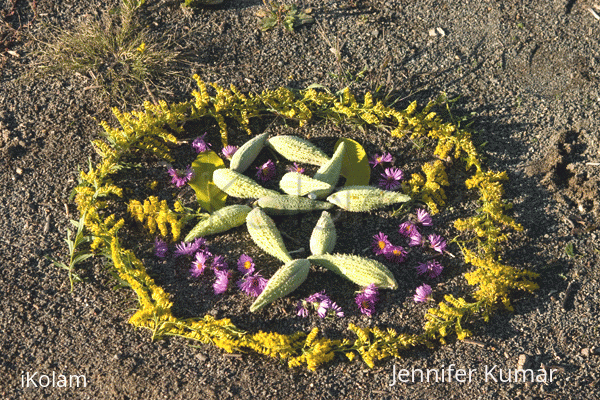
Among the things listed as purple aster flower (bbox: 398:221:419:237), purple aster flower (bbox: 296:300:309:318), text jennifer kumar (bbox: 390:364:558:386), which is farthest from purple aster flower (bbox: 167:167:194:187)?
text jennifer kumar (bbox: 390:364:558:386)

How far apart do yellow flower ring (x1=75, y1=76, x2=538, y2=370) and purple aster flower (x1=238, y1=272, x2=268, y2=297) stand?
209 mm

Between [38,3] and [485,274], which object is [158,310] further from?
[38,3]

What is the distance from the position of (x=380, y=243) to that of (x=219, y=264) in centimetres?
85

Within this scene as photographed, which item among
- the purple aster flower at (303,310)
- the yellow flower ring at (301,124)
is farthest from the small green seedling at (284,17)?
the purple aster flower at (303,310)

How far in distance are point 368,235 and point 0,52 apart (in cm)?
268

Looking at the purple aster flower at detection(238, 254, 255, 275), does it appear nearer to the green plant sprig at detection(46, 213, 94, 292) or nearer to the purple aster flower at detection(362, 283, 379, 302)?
the purple aster flower at detection(362, 283, 379, 302)

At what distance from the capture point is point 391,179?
143 inches

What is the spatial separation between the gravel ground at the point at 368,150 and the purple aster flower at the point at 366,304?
3.5 inches

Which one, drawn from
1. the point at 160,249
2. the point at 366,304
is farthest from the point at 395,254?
the point at 160,249

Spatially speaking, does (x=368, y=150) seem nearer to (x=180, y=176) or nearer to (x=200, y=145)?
(x=200, y=145)

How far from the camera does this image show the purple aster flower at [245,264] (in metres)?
3.32

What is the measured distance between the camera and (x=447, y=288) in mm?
3344

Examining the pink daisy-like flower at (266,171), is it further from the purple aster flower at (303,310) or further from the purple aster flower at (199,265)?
the purple aster flower at (303,310)

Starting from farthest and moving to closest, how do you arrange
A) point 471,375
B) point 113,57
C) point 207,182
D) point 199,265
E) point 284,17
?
point 284,17 < point 113,57 < point 207,182 < point 199,265 < point 471,375
